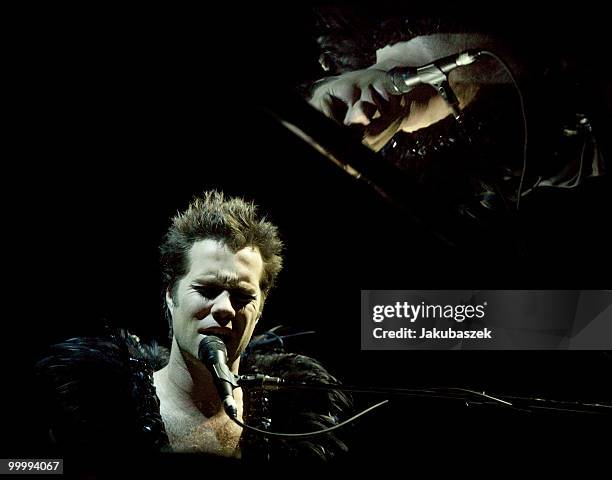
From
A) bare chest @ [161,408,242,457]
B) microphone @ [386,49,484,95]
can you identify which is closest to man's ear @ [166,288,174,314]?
bare chest @ [161,408,242,457]

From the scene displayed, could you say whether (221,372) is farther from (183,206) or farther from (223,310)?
(183,206)

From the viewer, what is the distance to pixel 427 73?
236cm

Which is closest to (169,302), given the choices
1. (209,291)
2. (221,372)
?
(209,291)

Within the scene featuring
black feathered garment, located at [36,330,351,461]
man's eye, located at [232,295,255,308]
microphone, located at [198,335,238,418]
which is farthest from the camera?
man's eye, located at [232,295,255,308]

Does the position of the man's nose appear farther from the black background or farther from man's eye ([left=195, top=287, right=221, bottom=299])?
the black background

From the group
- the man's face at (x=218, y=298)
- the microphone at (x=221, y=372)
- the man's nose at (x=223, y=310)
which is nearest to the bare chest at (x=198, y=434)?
the man's face at (x=218, y=298)

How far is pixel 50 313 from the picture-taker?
2416mm

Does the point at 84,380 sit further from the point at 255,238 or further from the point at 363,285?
the point at 363,285

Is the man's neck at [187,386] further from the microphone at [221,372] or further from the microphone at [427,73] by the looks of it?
the microphone at [427,73]

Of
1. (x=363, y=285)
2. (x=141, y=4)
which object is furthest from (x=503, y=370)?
(x=141, y=4)

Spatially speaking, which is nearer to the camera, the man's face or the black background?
the man's face

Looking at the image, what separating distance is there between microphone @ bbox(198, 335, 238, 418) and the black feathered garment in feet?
2.21

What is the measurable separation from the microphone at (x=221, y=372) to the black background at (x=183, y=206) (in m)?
0.72

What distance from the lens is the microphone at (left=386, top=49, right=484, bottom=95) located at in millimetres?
2309
